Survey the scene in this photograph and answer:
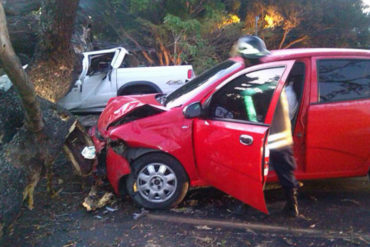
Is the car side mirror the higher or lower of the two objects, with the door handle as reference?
higher

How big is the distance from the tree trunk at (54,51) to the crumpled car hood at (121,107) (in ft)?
7.50

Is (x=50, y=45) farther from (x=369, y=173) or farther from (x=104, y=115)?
(x=369, y=173)

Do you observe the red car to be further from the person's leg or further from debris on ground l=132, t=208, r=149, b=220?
the person's leg

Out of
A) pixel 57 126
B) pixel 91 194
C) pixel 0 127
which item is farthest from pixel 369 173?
pixel 0 127

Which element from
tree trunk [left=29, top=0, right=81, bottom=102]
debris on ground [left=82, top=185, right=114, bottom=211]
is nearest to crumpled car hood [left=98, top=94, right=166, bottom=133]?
debris on ground [left=82, top=185, right=114, bottom=211]

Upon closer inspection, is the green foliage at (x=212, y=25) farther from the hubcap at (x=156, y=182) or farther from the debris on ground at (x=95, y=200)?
the hubcap at (x=156, y=182)

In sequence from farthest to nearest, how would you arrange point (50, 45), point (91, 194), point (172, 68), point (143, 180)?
point (172, 68) → point (50, 45) → point (91, 194) → point (143, 180)

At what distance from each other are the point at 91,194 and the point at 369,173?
3.15 metres

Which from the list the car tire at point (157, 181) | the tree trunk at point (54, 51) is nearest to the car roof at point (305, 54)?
the car tire at point (157, 181)

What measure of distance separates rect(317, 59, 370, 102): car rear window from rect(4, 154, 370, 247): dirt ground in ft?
4.03

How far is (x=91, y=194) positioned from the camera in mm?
4355

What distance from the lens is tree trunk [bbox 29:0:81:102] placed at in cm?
655

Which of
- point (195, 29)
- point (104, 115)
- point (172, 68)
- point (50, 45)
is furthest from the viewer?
point (195, 29)

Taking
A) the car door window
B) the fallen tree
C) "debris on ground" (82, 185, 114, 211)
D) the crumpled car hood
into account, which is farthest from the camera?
the crumpled car hood
